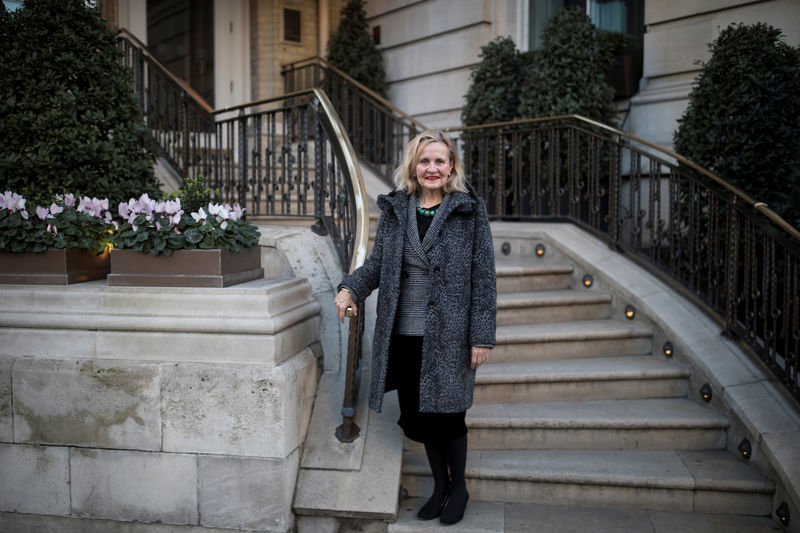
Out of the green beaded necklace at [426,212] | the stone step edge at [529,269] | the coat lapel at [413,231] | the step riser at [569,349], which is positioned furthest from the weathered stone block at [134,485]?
the stone step edge at [529,269]

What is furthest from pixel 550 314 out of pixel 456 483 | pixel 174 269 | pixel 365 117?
pixel 365 117

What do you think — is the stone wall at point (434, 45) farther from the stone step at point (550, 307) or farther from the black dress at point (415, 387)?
the black dress at point (415, 387)

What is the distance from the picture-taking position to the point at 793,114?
16.4 feet

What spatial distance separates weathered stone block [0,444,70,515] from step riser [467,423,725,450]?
6.82 feet

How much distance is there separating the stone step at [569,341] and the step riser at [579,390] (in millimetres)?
357

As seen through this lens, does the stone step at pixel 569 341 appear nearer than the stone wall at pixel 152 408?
No

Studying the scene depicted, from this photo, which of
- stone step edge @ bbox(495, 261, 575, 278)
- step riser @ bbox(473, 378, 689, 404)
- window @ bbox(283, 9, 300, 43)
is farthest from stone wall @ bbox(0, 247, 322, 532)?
window @ bbox(283, 9, 300, 43)

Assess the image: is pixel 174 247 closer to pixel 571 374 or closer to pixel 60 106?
pixel 60 106

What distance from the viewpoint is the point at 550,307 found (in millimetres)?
5051

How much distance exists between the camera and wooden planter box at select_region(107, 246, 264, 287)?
3258 millimetres

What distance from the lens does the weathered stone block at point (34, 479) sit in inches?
127

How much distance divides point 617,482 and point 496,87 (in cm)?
517

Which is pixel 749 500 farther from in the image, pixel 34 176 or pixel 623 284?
pixel 34 176

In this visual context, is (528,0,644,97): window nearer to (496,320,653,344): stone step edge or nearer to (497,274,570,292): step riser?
(497,274,570,292): step riser
